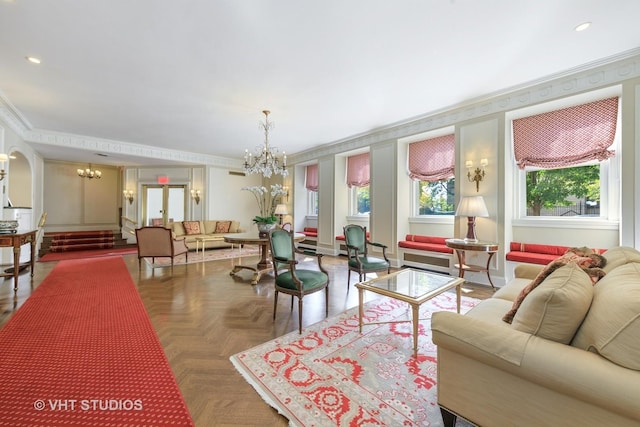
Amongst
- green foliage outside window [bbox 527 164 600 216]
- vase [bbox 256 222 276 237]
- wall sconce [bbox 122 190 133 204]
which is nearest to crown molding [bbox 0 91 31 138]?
wall sconce [bbox 122 190 133 204]

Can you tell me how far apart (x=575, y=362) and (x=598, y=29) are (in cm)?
324

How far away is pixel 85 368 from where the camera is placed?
6.15 ft

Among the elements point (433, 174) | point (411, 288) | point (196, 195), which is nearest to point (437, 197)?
point (433, 174)

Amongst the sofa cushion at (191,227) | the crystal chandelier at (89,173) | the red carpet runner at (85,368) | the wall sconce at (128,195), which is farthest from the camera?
the wall sconce at (128,195)

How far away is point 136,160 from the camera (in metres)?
7.39

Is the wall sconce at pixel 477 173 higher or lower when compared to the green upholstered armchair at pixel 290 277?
higher

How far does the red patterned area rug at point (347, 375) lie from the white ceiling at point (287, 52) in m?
2.84

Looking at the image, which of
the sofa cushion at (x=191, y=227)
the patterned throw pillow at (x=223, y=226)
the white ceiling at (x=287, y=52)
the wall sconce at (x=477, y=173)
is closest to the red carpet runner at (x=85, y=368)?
the white ceiling at (x=287, y=52)

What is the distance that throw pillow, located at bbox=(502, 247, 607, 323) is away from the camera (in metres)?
1.49

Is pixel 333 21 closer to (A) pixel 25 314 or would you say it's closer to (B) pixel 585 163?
(B) pixel 585 163

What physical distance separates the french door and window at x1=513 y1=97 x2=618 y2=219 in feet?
28.7

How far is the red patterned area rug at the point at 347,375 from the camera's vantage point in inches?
58.5

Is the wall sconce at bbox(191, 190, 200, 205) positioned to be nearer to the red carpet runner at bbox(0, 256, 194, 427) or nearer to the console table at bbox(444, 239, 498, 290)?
the red carpet runner at bbox(0, 256, 194, 427)

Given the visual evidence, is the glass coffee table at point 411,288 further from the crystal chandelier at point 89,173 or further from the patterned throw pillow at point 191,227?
the crystal chandelier at point 89,173
